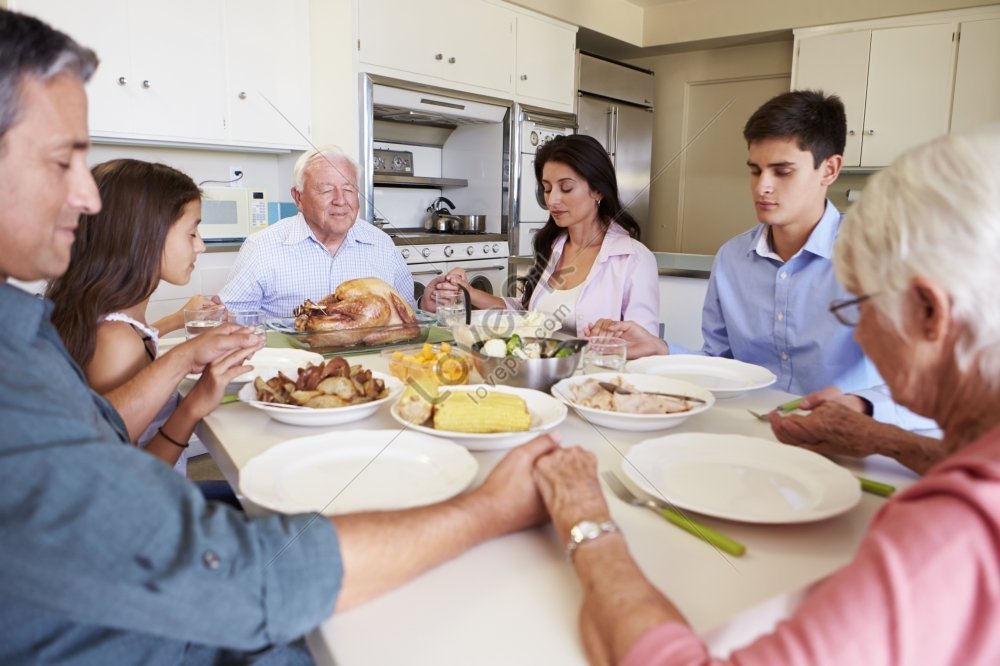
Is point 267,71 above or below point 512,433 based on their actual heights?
above

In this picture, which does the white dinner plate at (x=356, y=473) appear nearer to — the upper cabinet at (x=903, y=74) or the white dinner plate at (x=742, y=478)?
the white dinner plate at (x=742, y=478)

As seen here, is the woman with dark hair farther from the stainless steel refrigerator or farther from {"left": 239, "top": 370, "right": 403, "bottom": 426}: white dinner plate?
the stainless steel refrigerator

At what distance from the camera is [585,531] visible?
2.59 ft

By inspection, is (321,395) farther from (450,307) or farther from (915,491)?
(915,491)

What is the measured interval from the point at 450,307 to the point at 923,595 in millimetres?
1581

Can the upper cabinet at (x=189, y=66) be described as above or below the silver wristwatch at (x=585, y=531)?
above

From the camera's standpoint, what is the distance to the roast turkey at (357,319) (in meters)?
1.86

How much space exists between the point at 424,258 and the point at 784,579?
3720mm

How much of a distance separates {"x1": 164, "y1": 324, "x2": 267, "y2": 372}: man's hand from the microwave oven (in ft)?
7.98

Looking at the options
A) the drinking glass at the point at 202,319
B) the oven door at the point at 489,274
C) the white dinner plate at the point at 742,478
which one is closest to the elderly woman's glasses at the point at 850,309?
the white dinner plate at the point at 742,478

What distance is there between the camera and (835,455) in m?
1.15

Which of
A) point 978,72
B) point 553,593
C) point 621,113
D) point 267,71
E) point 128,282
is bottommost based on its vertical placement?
point 553,593

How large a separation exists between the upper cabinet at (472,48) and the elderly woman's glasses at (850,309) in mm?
3545

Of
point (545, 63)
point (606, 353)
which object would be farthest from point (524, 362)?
point (545, 63)
